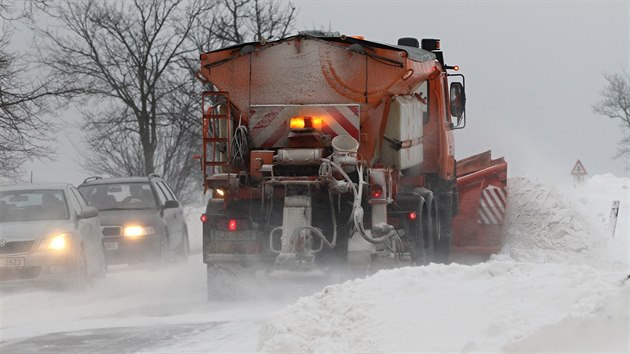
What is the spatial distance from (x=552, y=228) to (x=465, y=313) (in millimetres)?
12090

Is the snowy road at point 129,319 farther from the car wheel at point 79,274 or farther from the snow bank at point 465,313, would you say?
the snow bank at point 465,313

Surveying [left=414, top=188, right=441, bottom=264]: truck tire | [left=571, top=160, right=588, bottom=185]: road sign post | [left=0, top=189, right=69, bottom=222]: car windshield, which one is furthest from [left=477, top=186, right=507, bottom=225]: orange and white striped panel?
[left=571, top=160, right=588, bottom=185]: road sign post

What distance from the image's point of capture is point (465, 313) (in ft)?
25.6

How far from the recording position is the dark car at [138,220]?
61.6 feet

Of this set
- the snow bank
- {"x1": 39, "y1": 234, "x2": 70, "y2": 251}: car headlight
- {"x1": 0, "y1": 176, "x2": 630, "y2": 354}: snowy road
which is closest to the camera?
the snow bank

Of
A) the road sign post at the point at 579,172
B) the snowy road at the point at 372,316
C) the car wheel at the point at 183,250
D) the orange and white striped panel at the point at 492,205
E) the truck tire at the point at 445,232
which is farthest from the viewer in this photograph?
the road sign post at the point at 579,172

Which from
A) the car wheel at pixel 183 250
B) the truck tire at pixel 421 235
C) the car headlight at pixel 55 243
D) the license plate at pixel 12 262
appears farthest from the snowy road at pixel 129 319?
the car wheel at pixel 183 250

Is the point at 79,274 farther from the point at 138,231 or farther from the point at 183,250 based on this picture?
the point at 183,250

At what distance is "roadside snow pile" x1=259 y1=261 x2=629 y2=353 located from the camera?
22.6ft

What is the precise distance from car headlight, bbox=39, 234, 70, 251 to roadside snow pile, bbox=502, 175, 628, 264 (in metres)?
6.97

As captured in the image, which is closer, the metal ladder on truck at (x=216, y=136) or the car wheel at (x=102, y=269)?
the metal ladder on truck at (x=216, y=136)

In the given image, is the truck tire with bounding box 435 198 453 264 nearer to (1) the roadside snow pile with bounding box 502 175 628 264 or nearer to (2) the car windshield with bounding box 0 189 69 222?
(1) the roadside snow pile with bounding box 502 175 628 264

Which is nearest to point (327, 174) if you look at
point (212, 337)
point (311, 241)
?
point (311, 241)

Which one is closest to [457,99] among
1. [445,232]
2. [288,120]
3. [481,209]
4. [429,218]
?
[445,232]
